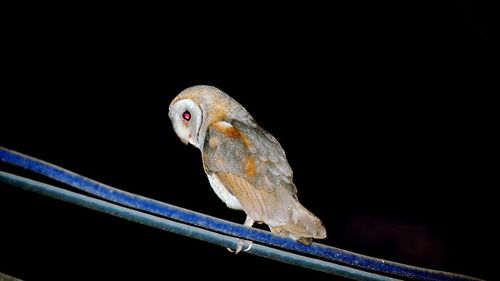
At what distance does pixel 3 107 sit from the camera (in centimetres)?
943

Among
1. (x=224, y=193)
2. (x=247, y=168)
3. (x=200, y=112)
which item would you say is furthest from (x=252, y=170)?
(x=200, y=112)

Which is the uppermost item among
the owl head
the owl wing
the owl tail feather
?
the owl head

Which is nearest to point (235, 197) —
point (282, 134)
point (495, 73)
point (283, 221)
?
point (283, 221)

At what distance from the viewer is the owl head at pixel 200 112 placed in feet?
9.59

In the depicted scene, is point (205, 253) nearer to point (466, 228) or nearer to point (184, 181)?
point (184, 181)

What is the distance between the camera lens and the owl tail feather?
2088mm

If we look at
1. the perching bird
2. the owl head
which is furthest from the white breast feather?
the owl head

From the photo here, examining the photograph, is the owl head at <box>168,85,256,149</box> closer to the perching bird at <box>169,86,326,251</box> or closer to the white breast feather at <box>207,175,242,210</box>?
the perching bird at <box>169,86,326,251</box>

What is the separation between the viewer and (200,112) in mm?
2955

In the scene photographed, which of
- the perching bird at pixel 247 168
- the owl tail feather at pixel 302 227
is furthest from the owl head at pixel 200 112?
the owl tail feather at pixel 302 227

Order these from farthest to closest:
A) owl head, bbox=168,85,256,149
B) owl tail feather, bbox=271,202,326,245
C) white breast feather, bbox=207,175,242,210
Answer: owl head, bbox=168,85,256,149
white breast feather, bbox=207,175,242,210
owl tail feather, bbox=271,202,326,245

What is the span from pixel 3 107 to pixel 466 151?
12.7 meters

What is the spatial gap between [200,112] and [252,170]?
81cm

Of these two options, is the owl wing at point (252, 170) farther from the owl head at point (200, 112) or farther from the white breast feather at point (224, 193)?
the owl head at point (200, 112)
